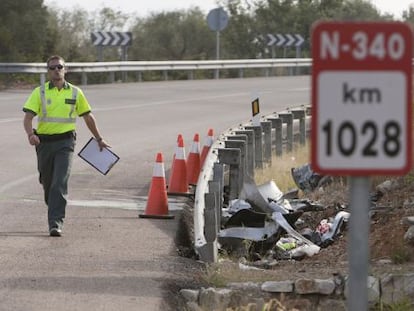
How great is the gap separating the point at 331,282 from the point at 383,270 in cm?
52

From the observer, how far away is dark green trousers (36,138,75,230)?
1042 cm

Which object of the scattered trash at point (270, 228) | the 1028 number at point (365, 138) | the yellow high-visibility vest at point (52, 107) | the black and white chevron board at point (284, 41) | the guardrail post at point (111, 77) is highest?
the 1028 number at point (365, 138)

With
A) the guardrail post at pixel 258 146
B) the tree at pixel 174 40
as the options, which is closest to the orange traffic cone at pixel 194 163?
the guardrail post at pixel 258 146

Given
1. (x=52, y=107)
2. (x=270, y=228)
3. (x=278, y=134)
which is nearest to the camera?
(x=52, y=107)

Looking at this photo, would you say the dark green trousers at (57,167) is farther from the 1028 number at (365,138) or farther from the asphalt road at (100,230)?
the 1028 number at (365,138)

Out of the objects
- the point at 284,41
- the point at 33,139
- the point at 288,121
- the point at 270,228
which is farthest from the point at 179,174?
the point at 284,41

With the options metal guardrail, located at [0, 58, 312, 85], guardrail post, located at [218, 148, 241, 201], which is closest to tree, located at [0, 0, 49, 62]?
metal guardrail, located at [0, 58, 312, 85]

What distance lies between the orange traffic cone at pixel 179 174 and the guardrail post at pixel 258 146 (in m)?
2.25

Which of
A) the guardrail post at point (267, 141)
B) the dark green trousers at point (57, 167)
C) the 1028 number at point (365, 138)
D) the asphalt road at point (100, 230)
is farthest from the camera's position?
the guardrail post at point (267, 141)

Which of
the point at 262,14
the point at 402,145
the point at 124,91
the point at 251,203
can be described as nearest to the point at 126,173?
the point at 251,203

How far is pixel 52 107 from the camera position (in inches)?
413

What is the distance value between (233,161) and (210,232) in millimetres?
3495

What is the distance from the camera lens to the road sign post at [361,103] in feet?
13.3

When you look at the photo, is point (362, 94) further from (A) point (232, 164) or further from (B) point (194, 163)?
(B) point (194, 163)
